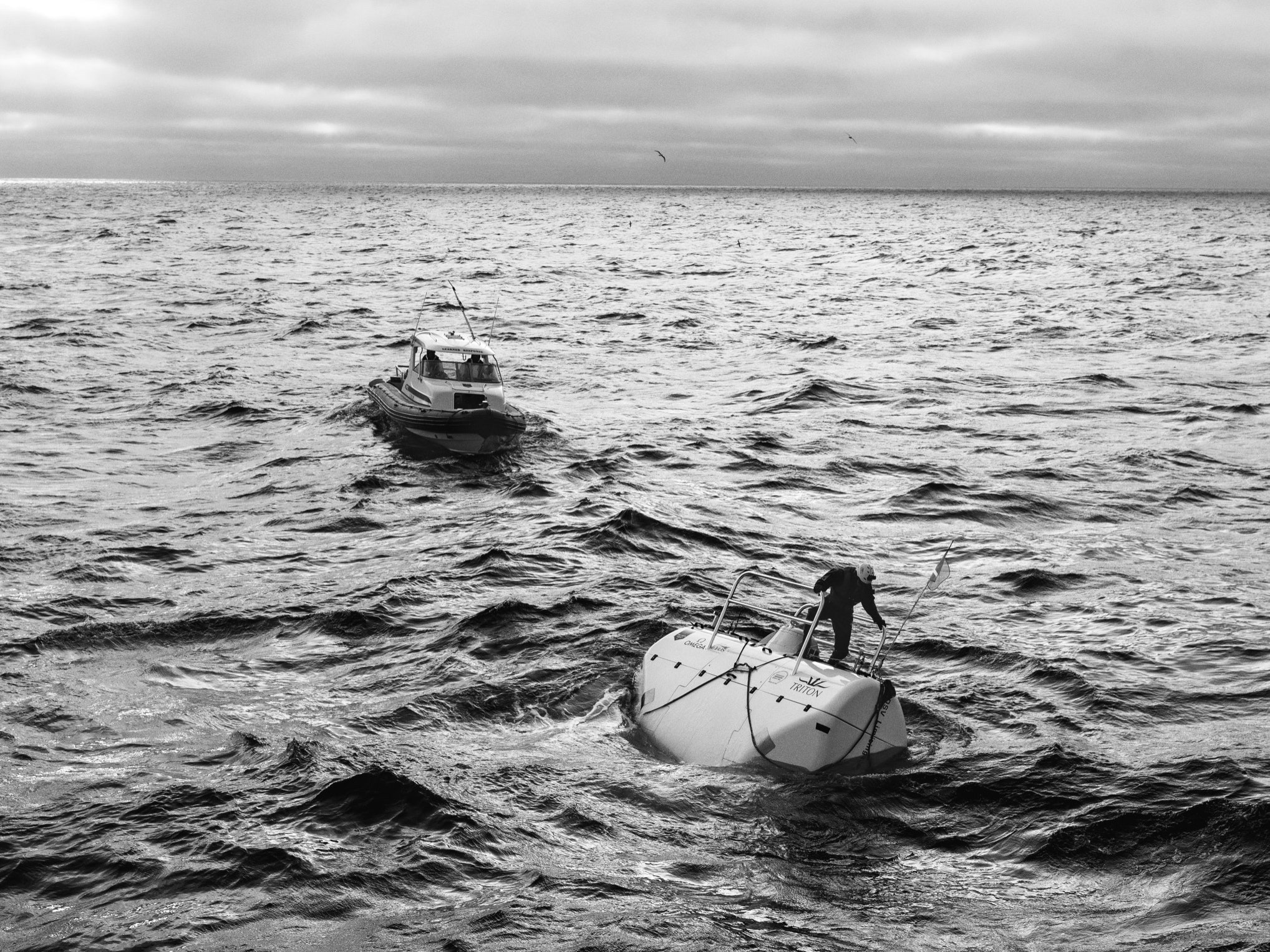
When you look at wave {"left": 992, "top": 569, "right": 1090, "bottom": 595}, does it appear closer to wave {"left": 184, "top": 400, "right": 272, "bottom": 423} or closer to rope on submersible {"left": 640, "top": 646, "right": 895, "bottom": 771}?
rope on submersible {"left": 640, "top": 646, "right": 895, "bottom": 771}

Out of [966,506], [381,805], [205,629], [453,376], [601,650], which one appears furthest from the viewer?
[453,376]

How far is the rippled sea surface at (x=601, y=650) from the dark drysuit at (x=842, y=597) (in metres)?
1.82

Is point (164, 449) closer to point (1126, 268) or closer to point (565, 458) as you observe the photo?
point (565, 458)

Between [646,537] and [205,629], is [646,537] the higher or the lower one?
the higher one

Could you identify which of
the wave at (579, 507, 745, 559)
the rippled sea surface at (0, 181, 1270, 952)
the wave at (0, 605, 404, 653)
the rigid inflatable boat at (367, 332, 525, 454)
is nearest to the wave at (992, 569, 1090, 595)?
the rippled sea surface at (0, 181, 1270, 952)

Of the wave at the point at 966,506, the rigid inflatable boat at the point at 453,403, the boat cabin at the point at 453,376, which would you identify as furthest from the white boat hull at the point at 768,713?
the boat cabin at the point at 453,376

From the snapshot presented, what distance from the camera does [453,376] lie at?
31953mm

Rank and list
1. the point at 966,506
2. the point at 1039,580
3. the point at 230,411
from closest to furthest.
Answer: the point at 1039,580 < the point at 966,506 < the point at 230,411

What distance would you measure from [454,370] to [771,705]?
1965cm

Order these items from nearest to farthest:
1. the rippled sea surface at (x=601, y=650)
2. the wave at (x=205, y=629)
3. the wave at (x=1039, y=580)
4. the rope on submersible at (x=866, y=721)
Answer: the rippled sea surface at (x=601, y=650) → the rope on submersible at (x=866, y=721) → the wave at (x=205, y=629) → the wave at (x=1039, y=580)

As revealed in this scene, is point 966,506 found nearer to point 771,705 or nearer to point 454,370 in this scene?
point 454,370

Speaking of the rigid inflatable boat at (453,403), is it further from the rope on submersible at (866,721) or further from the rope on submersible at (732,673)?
the rope on submersible at (866,721)

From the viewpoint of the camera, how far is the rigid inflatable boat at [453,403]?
30969 mm

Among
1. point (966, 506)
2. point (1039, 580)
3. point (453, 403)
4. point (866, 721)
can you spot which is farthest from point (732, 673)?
point (453, 403)
